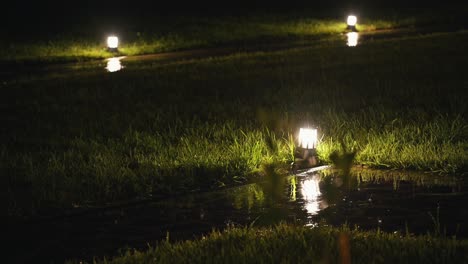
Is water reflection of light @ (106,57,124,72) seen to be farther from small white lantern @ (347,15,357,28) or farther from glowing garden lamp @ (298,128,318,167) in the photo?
glowing garden lamp @ (298,128,318,167)

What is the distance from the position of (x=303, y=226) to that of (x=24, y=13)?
28.6 meters

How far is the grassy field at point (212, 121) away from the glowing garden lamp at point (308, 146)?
0.36 ft

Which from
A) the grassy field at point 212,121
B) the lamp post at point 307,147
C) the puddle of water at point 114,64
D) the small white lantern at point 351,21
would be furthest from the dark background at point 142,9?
the lamp post at point 307,147

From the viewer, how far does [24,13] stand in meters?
34.7

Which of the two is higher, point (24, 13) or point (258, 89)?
point (24, 13)

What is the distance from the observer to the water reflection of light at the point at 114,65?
69.3 feet

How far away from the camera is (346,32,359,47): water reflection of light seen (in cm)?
2430

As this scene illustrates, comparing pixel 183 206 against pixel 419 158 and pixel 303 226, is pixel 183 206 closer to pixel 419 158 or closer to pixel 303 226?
pixel 303 226

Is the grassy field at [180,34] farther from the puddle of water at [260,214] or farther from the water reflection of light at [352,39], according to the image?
the puddle of water at [260,214]

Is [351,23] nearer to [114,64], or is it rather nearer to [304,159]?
[114,64]

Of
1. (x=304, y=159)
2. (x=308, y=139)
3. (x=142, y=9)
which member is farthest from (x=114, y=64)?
(x=142, y=9)

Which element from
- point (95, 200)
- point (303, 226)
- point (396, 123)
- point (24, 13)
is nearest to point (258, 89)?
point (396, 123)

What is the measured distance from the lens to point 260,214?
8.27 m

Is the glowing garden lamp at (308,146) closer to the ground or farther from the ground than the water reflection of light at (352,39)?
closer to the ground
